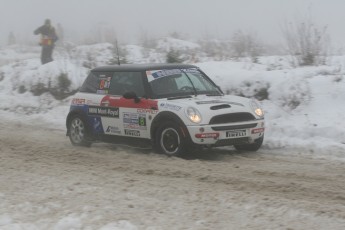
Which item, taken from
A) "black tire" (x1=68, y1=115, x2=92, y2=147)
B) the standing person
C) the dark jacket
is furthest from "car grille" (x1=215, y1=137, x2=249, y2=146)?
the dark jacket

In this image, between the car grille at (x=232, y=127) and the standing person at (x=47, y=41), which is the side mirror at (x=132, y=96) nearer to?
the car grille at (x=232, y=127)

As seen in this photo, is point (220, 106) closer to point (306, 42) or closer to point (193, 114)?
point (193, 114)

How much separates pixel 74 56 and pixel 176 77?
11332 millimetres

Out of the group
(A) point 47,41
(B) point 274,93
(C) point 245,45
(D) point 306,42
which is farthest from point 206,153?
(A) point 47,41

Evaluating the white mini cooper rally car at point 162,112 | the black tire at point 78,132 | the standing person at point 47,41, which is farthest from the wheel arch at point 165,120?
the standing person at point 47,41

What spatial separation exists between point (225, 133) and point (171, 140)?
0.86 metres

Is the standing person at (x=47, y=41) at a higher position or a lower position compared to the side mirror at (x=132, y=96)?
higher

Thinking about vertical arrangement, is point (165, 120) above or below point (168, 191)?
above

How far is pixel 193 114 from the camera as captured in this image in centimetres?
855

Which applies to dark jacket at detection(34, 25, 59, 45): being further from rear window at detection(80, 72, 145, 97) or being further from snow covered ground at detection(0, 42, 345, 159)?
rear window at detection(80, 72, 145, 97)

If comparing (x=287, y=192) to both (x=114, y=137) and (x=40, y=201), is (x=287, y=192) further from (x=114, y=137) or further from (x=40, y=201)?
(x=114, y=137)

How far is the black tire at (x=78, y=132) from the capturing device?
402 inches

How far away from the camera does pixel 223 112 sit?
28.4 feet

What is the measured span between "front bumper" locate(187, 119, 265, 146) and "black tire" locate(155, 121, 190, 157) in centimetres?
19
